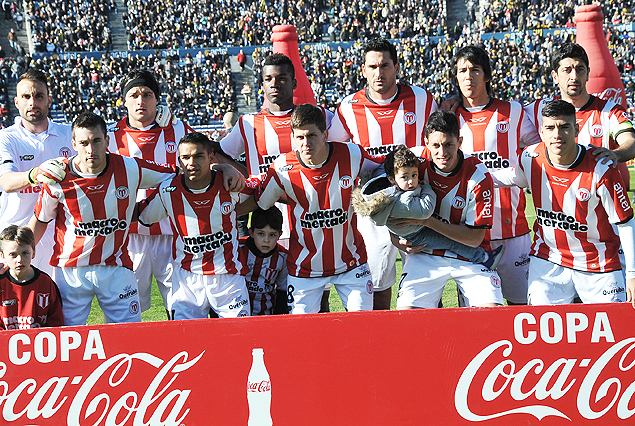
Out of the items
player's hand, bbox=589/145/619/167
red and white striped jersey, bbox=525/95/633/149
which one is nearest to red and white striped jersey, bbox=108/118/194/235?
red and white striped jersey, bbox=525/95/633/149

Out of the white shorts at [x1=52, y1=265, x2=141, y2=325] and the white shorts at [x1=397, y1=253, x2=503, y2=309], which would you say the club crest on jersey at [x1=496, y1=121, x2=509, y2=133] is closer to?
the white shorts at [x1=397, y1=253, x2=503, y2=309]

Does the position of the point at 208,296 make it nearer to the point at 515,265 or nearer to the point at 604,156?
the point at 515,265

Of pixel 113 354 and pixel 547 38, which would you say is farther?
pixel 547 38

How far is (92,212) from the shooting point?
465 cm

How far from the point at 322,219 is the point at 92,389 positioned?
190 cm

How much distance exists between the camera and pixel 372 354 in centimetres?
371

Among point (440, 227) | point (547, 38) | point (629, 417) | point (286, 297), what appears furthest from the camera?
point (547, 38)

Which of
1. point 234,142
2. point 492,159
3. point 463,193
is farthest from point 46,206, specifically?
point 492,159

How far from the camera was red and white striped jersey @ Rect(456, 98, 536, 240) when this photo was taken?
16.9ft

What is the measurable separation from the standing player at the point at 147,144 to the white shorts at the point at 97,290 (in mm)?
682

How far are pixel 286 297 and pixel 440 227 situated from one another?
1.40 m

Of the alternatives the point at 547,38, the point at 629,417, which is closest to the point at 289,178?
the point at 629,417

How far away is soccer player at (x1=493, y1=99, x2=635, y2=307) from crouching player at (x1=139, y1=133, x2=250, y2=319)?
6.78 ft

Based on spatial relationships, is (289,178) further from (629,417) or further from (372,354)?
(629,417)
